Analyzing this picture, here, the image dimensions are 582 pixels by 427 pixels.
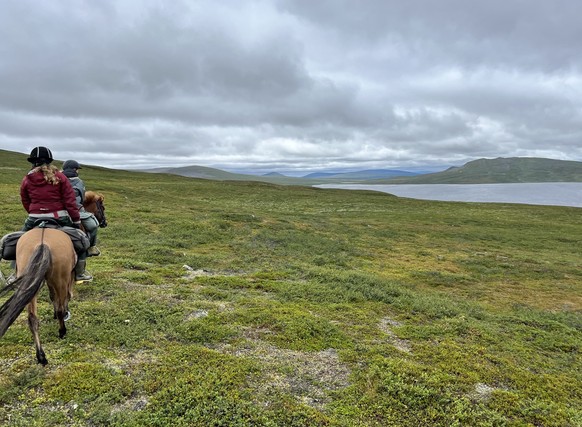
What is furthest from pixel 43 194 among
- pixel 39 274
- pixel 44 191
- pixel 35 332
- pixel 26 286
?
pixel 35 332

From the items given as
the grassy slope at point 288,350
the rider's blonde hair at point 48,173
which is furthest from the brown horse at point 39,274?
the rider's blonde hair at point 48,173

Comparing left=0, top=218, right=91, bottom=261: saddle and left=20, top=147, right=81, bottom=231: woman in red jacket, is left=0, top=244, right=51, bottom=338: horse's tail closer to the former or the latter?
left=0, top=218, right=91, bottom=261: saddle

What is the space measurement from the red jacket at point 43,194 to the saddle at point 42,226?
279 mm

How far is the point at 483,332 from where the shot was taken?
10.3 meters

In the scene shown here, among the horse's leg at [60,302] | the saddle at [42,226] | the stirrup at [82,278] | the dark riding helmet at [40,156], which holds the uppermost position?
the dark riding helmet at [40,156]

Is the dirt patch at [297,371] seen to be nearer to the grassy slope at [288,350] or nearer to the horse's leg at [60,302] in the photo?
the grassy slope at [288,350]

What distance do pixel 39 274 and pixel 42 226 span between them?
1.56 meters

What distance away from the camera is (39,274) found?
6387mm

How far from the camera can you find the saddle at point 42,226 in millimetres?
7270

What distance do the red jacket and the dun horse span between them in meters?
0.64

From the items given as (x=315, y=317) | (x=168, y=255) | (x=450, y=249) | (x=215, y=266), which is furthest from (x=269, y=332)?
(x=450, y=249)

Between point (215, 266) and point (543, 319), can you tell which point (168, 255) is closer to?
point (215, 266)

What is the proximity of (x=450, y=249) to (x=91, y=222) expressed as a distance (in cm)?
2760

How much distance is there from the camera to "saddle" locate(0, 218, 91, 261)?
727cm
